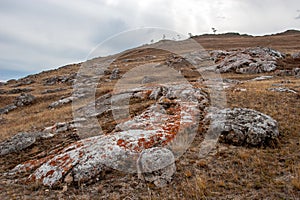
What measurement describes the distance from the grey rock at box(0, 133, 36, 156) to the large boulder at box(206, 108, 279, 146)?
1156 cm

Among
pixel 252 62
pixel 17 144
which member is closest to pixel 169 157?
pixel 17 144

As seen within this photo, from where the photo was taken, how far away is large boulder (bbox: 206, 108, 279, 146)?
34.9 feet

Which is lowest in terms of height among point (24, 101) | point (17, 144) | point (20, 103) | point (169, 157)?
point (169, 157)

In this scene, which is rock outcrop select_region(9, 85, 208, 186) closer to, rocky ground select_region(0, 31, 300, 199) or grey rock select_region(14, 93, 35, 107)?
rocky ground select_region(0, 31, 300, 199)

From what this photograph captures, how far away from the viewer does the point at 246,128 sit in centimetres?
1103

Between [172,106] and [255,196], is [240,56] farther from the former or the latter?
[255,196]

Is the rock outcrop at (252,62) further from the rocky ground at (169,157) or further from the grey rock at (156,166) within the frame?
the grey rock at (156,166)

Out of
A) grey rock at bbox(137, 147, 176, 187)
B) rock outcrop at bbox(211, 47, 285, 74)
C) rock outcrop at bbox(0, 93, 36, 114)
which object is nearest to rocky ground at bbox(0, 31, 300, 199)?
grey rock at bbox(137, 147, 176, 187)

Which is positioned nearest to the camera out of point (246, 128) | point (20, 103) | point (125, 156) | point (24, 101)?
point (125, 156)

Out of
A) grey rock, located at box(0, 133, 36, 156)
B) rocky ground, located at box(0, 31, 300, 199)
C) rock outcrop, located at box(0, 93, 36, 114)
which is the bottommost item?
rocky ground, located at box(0, 31, 300, 199)

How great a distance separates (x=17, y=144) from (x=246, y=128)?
13640 mm

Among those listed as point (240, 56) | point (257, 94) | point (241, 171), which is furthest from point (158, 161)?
point (240, 56)

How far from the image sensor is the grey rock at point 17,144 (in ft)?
44.3

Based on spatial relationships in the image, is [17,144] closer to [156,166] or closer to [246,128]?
[156,166]
